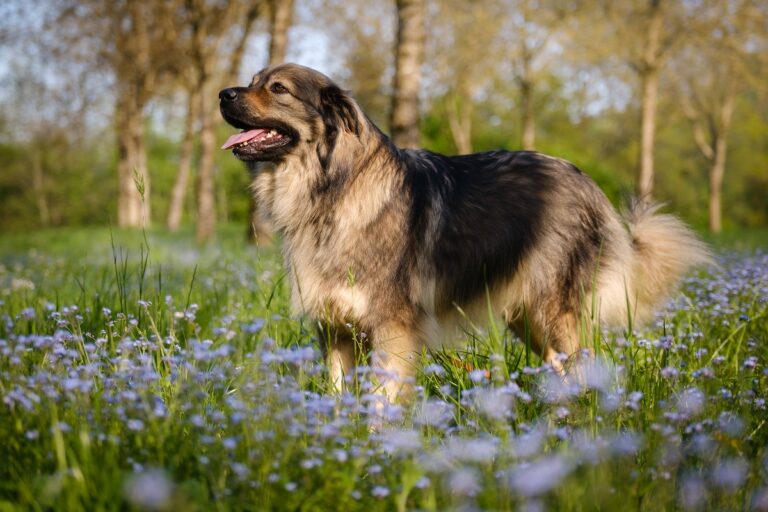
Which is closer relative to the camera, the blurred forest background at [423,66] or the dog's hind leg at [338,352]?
the dog's hind leg at [338,352]

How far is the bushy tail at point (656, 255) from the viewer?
4.34m

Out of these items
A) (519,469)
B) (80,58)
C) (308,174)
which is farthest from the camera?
(80,58)

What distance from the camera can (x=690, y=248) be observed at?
172 inches

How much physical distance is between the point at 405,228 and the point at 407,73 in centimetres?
465

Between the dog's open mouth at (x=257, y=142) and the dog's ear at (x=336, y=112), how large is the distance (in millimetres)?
235

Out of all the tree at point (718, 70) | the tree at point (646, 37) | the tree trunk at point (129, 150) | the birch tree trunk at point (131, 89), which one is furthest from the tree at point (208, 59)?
the tree at point (718, 70)

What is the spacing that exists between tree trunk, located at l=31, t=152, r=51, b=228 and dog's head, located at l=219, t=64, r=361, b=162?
43.1 metres

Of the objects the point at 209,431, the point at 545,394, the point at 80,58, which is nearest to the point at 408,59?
the point at 545,394

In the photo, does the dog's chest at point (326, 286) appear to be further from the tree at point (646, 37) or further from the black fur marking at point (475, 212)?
the tree at point (646, 37)

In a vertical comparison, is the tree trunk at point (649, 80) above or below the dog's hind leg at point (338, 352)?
above

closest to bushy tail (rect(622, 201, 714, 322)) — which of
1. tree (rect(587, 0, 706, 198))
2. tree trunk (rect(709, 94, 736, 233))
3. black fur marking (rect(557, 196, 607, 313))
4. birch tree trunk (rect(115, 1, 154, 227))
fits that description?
black fur marking (rect(557, 196, 607, 313))

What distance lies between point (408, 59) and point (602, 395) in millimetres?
5942

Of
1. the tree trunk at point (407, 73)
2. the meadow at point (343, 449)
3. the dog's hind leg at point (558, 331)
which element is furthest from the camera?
the tree trunk at point (407, 73)

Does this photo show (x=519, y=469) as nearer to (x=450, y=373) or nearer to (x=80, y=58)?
(x=450, y=373)
